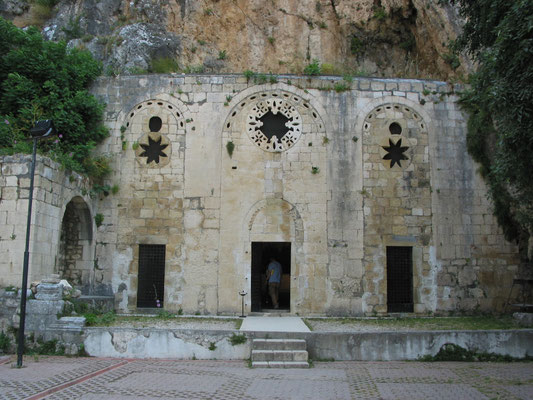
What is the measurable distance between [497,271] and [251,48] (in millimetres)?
13320

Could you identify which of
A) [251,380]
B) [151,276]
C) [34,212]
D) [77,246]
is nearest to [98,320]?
[34,212]

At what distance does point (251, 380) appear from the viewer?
762 cm

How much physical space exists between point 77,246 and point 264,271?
6.37m

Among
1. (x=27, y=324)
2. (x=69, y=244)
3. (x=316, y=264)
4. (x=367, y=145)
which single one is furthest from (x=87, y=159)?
(x=367, y=145)

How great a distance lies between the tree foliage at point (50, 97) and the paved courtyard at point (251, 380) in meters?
6.16

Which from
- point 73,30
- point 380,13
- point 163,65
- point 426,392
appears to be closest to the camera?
point 426,392

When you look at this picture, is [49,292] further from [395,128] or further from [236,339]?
[395,128]

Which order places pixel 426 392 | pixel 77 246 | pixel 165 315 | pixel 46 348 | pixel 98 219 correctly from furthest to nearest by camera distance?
pixel 98 219 → pixel 77 246 → pixel 165 315 → pixel 46 348 → pixel 426 392

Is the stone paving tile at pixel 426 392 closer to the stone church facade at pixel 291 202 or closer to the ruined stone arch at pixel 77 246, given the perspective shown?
the stone church facade at pixel 291 202

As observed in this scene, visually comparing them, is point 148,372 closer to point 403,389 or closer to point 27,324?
point 27,324

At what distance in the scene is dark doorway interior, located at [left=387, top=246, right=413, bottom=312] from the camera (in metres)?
13.6

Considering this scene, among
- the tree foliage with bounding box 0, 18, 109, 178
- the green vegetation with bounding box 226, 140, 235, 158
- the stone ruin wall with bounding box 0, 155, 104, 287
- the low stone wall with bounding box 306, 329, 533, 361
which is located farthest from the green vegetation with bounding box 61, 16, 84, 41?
the low stone wall with bounding box 306, 329, 533, 361

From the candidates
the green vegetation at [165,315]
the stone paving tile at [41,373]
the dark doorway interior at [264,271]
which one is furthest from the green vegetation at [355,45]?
the stone paving tile at [41,373]

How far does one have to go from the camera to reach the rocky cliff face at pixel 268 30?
19469 mm
